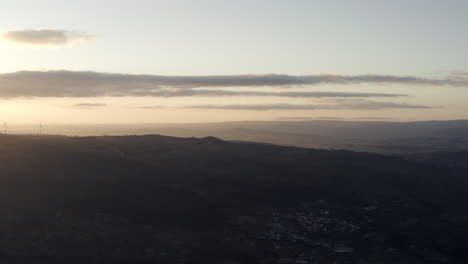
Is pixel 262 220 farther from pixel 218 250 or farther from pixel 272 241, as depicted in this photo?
pixel 218 250

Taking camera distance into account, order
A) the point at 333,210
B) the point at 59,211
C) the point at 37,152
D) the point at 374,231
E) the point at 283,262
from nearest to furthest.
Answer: the point at 283,262, the point at 59,211, the point at 374,231, the point at 333,210, the point at 37,152

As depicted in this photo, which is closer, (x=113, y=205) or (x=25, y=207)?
(x=25, y=207)

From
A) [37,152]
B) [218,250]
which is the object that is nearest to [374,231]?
[218,250]

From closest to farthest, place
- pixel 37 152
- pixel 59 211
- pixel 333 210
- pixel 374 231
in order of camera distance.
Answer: pixel 59 211 < pixel 374 231 < pixel 333 210 < pixel 37 152

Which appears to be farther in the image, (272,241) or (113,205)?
(113,205)

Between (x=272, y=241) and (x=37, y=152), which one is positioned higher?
(x=37, y=152)

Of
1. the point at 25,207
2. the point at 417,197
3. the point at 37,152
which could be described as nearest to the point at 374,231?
the point at 417,197

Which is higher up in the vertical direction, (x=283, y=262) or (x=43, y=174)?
(x=43, y=174)

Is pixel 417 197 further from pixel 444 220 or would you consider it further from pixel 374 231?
pixel 374 231

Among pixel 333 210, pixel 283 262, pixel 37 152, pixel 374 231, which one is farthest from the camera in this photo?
pixel 37 152
